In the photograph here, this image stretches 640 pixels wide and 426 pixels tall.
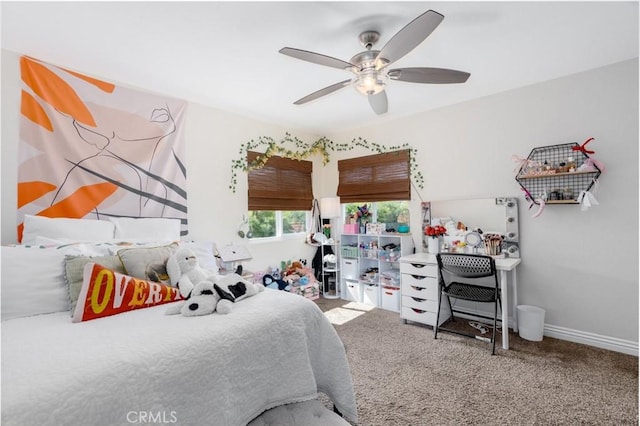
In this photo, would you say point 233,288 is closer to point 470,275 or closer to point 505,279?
point 470,275

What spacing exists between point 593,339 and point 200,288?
10.7ft

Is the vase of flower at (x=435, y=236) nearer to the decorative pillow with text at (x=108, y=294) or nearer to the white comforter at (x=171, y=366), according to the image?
the white comforter at (x=171, y=366)

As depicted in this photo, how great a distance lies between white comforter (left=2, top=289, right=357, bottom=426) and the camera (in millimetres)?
869

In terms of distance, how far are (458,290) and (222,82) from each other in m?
2.90

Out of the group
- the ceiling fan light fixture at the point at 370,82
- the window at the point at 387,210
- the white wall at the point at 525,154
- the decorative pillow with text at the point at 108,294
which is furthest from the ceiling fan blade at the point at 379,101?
the decorative pillow with text at the point at 108,294

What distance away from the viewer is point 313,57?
5.88 ft

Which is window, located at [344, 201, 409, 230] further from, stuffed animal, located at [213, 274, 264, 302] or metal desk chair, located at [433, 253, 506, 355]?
stuffed animal, located at [213, 274, 264, 302]

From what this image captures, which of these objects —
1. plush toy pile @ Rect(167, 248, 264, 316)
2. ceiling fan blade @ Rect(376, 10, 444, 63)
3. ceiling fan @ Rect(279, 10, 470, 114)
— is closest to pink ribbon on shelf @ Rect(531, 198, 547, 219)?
ceiling fan @ Rect(279, 10, 470, 114)

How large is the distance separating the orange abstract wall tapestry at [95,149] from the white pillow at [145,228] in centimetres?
17

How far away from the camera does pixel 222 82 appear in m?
2.72

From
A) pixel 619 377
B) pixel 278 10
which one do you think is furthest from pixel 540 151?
pixel 278 10

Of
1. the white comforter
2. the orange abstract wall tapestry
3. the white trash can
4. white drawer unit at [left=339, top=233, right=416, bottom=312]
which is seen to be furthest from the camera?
white drawer unit at [left=339, top=233, right=416, bottom=312]

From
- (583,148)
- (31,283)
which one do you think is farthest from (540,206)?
(31,283)

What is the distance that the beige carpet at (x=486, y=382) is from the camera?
171cm
